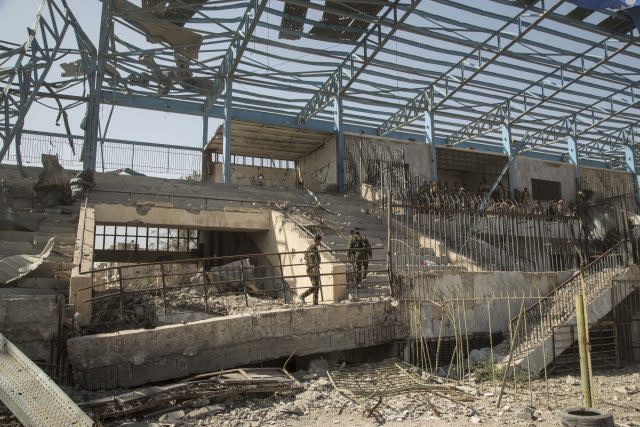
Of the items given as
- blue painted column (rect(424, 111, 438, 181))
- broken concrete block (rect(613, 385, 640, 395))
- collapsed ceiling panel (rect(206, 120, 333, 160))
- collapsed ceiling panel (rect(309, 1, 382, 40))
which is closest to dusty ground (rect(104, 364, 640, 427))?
broken concrete block (rect(613, 385, 640, 395))

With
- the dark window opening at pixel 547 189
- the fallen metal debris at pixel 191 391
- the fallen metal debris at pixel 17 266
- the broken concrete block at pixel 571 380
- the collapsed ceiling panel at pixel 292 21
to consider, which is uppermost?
the collapsed ceiling panel at pixel 292 21

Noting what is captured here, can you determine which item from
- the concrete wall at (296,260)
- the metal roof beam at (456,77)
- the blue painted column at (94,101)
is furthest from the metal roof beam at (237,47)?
the metal roof beam at (456,77)

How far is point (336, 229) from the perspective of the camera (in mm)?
14469

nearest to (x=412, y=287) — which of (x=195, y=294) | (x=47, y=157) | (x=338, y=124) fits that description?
(x=195, y=294)

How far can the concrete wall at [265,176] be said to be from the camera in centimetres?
2666

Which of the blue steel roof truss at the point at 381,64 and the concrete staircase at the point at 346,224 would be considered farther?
the blue steel roof truss at the point at 381,64

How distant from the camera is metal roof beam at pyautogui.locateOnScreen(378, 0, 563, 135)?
59.5 ft

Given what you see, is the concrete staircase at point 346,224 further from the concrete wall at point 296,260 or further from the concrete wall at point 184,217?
the concrete wall at point 184,217

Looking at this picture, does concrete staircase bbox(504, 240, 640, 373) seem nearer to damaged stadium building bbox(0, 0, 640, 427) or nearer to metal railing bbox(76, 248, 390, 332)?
damaged stadium building bbox(0, 0, 640, 427)

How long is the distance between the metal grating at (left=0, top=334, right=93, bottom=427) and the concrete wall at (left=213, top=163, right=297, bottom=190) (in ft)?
67.8

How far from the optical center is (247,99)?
893 inches

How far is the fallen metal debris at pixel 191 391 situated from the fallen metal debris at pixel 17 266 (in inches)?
147

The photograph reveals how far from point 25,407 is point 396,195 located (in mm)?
12793

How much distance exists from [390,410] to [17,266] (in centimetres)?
694
